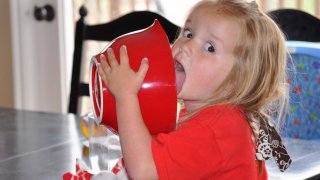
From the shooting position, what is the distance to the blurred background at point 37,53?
2.95m

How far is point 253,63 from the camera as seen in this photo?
0.96 meters

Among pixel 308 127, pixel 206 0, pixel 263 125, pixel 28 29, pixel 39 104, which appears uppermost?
pixel 206 0

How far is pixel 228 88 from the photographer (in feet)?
3.19

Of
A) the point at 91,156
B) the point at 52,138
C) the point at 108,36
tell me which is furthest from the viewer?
the point at 108,36

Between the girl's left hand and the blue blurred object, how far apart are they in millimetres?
858

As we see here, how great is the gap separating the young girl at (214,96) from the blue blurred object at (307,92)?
703mm

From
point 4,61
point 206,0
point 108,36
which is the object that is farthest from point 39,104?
point 206,0

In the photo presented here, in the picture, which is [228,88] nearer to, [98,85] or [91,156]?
[98,85]

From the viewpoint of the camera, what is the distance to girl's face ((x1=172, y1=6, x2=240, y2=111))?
3.09 ft

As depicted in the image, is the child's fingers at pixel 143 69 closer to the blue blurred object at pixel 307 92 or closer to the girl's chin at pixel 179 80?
the girl's chin at pixel 179 80

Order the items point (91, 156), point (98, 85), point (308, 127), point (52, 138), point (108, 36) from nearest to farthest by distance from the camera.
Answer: point (98, 85) → point (91, 156) → point (52, 138) → point (308, 127) → point (108, 36)

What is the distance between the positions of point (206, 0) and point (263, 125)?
19cm

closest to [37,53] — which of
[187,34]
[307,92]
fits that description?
[307,92]

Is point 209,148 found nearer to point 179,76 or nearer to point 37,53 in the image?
point 179,76
